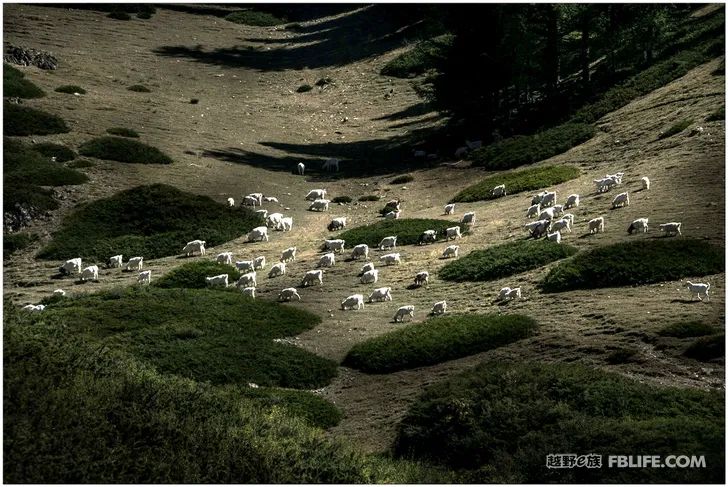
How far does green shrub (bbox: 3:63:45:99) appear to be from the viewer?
64.9 metres

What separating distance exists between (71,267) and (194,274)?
6651 millimetres

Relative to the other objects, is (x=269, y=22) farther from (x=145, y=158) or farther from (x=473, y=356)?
(x=473, y=356)

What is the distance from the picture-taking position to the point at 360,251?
41750 mm

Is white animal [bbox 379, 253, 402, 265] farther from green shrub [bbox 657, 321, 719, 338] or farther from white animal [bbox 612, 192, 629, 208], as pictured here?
green shrub [bbox 657, 321, 719, 338]

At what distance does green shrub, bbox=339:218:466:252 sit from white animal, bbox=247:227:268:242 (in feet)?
13.3

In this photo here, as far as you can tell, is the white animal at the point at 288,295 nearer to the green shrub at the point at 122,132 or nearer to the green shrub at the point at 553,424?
the green shrub at the point at 553,424

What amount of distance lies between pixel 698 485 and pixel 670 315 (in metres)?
10.6

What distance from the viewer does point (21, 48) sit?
78.8 metres

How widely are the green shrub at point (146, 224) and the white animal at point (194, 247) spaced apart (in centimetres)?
101

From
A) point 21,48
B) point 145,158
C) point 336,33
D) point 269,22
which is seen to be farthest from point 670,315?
point 269,22

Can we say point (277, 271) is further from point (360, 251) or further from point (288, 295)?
point (288, 295)

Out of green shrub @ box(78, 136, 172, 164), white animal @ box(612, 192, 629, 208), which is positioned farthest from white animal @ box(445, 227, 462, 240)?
green shrub @ box(78, 136, 172, 164)

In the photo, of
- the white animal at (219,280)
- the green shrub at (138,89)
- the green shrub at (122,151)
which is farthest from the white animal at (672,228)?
the green shrub at (138,89)

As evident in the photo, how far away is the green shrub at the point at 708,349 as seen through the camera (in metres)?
23.5
